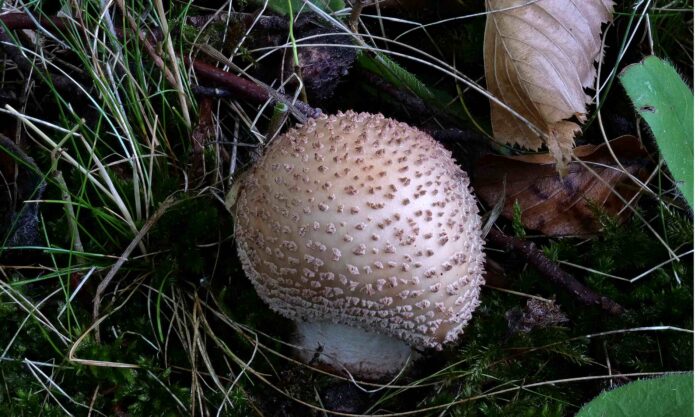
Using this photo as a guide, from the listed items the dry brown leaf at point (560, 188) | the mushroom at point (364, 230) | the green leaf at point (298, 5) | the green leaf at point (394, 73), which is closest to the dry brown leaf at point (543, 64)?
the dry brown leaf at point (560, 188)

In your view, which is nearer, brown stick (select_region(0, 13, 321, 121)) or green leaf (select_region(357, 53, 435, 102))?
brown stick (select_region(0, 13, 321, 121))

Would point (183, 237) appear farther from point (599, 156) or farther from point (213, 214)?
point (599, 156)

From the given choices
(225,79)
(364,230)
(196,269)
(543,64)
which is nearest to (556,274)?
(543,64)

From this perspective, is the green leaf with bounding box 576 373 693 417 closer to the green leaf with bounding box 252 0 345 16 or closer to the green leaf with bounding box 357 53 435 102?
the green leaf with bounding box 357 53 435 102

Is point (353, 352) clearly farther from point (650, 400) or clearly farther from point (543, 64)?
point (543, 64)

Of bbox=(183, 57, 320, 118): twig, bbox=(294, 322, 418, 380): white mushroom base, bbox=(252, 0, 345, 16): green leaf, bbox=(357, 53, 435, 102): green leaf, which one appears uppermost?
bbox=(252, 0, 345, 16): green leaf

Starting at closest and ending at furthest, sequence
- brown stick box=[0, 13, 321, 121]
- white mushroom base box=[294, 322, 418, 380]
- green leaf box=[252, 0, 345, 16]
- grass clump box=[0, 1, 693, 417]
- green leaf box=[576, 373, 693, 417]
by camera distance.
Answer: green leaf box=[576, 373, 693, 417]
grass clump box=[0, 1, 693, 417]
white mushroom base box=[294, 322, 418, 380]
brown stick box=[0, 13, 321, 121]
green leaf box=[252, 0, 345, 16]

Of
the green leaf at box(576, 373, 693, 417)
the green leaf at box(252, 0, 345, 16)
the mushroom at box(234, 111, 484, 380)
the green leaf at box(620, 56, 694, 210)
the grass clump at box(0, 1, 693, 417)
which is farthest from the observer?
the green leaf at box(252, 0, 345, 16)

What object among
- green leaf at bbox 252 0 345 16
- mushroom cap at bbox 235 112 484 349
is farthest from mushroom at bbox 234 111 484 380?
green leaf at bbox 252 0 345 16
